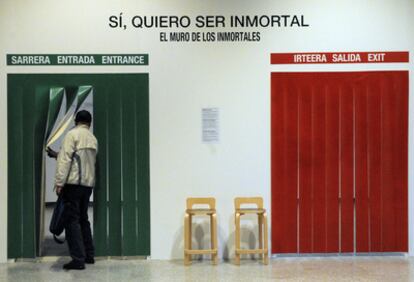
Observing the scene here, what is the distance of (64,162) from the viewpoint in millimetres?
5578

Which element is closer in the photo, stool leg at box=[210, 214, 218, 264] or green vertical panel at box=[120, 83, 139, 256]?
→ stool leg at box=[210, 214, 218, 264]

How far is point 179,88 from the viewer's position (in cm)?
612

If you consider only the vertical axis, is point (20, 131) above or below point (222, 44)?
below

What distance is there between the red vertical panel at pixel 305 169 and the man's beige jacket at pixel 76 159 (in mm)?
2234

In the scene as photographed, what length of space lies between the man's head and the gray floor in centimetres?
149

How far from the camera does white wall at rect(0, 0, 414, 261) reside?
609 cm

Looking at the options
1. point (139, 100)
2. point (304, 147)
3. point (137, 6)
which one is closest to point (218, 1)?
point (137, 6)

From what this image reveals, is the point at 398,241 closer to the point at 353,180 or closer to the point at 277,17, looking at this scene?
the point at 353,180

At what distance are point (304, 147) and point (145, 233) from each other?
196 centimetres

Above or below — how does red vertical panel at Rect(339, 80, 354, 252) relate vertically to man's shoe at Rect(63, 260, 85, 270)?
above

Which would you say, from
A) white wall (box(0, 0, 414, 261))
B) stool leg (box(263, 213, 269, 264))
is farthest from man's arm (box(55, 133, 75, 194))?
stool leg (box(263, 213, 269, 264))

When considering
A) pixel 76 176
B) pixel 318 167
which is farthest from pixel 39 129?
pixel 318 167

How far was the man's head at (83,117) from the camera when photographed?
573cm

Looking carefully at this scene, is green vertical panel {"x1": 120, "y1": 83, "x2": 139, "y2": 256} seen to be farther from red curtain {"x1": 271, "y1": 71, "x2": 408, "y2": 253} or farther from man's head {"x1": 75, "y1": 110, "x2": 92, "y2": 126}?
red curtain {"x1": 271, "y1": 71, "x2": 408, "y2": 253}
